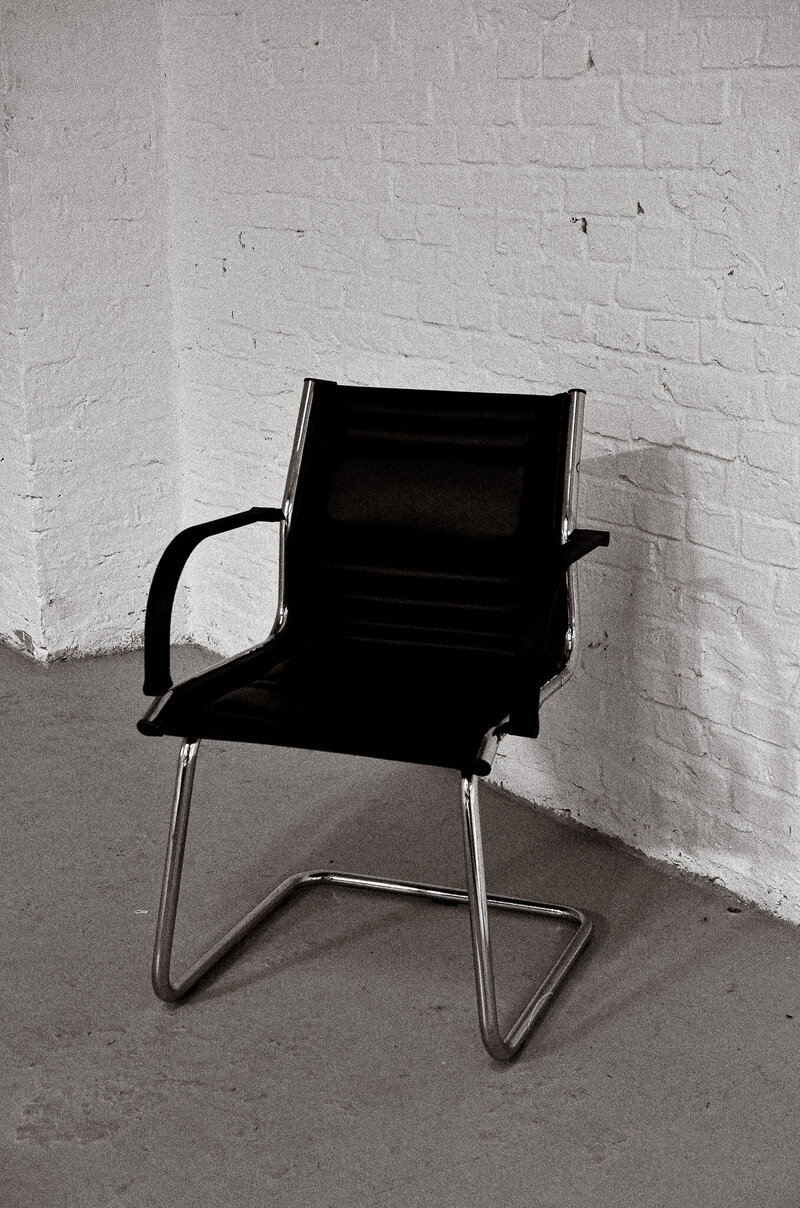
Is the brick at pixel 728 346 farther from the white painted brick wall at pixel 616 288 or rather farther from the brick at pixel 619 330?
the brick at pixel 619 330

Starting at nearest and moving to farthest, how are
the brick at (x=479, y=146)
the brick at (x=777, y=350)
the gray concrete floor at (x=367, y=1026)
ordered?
the gray concrete floor at (x=367, y=1026) → the brick at (x=777, y=350) → the brick at (x=479, y=146)

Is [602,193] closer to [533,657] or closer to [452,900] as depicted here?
[533,657]

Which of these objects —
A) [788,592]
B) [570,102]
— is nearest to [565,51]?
[570,102]

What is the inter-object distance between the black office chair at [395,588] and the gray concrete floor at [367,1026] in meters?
0.08

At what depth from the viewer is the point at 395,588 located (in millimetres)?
2207

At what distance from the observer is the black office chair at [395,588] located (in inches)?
76.5

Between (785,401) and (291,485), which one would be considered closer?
(785,401)

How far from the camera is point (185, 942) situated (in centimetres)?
220

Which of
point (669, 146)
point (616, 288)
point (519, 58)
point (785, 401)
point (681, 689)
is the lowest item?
point (681, 689)

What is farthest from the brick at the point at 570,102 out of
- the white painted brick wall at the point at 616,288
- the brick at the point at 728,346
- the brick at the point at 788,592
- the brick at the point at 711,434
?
the brick at the point at 788,592

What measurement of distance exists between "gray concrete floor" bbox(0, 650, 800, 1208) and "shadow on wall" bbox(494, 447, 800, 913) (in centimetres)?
9

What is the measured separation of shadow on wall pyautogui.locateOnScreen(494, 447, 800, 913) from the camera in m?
2.24

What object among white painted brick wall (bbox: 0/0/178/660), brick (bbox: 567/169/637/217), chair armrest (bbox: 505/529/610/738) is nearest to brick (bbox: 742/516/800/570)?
chair armrest (bbox: 505/529/610/738)

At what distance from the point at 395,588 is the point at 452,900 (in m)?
0.56
